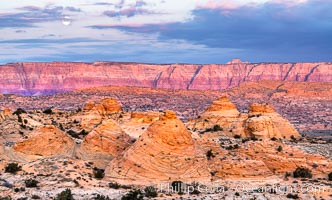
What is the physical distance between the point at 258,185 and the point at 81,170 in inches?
498

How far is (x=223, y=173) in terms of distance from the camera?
39.9 meters

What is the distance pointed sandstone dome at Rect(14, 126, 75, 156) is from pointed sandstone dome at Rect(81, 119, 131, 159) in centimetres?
189

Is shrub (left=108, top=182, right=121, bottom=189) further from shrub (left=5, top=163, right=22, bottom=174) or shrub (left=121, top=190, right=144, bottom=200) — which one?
shrub (left=5, top=163, right=22, bottom=174)

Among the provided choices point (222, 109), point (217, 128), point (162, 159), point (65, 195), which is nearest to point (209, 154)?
point (162, 159)

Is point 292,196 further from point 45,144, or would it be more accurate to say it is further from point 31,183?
point 45,144

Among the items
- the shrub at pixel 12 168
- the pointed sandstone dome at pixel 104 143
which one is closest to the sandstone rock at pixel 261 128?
the pointed sandstone dome at pixel 104 143

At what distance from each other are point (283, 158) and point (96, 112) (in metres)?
36.8

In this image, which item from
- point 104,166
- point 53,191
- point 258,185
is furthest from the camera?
point 104,166

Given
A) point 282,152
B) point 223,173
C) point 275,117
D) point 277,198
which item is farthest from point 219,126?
point 277,198

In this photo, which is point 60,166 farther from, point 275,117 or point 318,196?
point 275,117

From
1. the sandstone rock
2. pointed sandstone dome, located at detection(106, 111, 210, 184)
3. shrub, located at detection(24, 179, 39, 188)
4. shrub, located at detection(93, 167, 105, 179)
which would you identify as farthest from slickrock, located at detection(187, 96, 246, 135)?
shrub, located at detection(24, 179, 39, 188)

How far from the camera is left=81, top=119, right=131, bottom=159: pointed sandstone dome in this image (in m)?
43.6

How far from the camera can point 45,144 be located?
44.7 meters

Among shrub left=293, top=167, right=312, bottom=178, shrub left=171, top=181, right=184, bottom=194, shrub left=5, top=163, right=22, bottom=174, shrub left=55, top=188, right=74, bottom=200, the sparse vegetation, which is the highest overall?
the sparse vegetation
